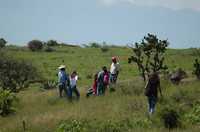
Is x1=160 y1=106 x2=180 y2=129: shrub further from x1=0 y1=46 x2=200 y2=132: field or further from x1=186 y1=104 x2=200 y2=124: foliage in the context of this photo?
x1=186 y1=104 x2=200 y2=124: foliage

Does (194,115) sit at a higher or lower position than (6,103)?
higher

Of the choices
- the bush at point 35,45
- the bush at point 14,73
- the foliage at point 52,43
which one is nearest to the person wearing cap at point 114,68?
the bush at point 14,73

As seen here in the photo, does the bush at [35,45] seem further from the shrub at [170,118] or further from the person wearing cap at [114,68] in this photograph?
the shrub at [170,118]

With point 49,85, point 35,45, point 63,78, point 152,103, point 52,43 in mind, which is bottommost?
point 49,85

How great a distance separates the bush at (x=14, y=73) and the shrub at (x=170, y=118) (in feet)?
56.7

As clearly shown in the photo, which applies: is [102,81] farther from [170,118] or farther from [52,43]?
[52,43]

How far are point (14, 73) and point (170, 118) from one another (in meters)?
18.8

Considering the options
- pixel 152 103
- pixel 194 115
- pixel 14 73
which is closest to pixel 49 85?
pixel 14 73

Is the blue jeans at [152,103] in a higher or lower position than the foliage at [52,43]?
lower

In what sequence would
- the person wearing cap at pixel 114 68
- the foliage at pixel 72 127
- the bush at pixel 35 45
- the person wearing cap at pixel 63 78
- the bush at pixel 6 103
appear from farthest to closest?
the bush at pixel 35 45, the person wearing cap at pixel 114 68, the person wearing cap at pixel 63 78, the bush at pixel 6 103, the foliage at pixel 72 127

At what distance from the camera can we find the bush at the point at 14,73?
1304 inches

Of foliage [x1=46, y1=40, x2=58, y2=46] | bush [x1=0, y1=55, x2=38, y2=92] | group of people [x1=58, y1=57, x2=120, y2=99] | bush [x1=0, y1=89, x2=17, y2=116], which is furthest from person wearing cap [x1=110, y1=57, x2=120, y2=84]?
foliage [x1=46, y1=40, x2=58, y2=46]

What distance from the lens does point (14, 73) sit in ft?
111

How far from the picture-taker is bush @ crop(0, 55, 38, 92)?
3312 cm
